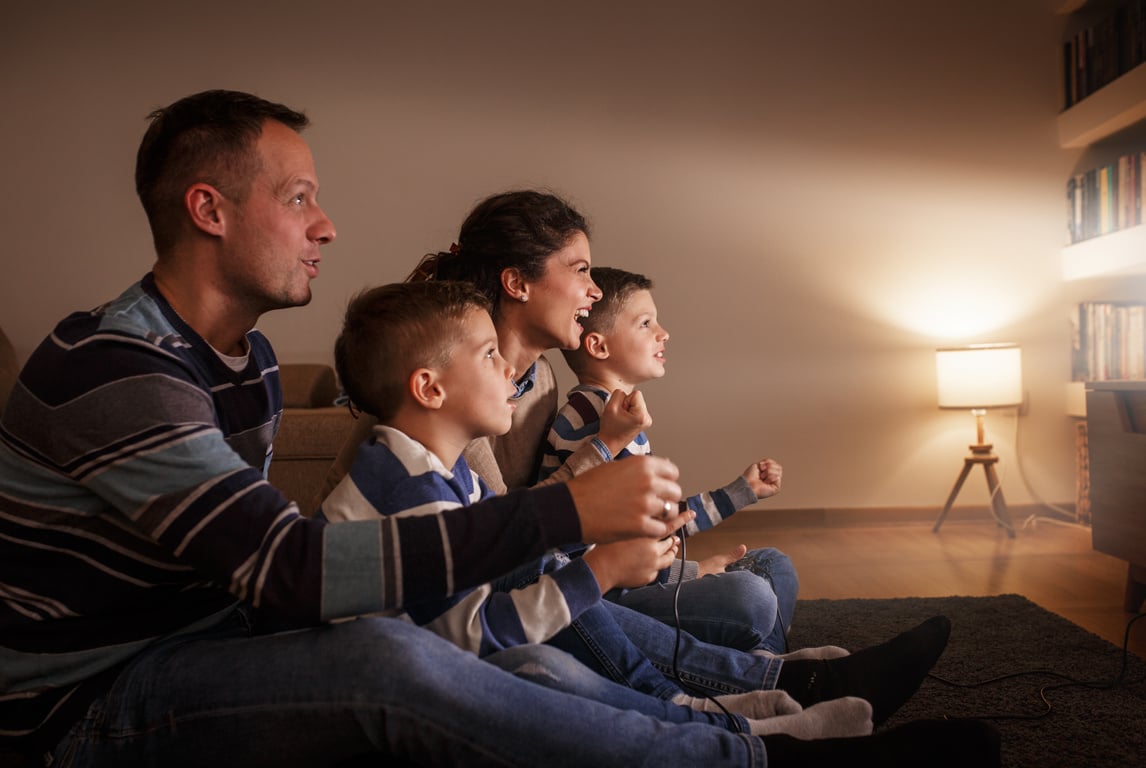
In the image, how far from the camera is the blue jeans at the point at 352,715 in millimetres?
927

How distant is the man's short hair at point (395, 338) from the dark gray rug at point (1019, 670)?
1.03m

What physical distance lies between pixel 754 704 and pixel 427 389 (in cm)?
64

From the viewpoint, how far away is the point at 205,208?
47.1 inches

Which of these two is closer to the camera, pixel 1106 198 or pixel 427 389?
pixel 427 389

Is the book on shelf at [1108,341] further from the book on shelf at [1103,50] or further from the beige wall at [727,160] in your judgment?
the book on shelf at [1103,50]

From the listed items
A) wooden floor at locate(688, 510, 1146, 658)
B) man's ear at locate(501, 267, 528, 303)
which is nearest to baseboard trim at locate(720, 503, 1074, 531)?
wooden floor at locate(688, 510, 1146, 658)

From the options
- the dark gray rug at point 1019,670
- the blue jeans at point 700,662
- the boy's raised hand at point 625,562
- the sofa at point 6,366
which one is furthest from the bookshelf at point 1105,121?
the sofa at point 6,366

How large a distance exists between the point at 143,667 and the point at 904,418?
370 centimetres

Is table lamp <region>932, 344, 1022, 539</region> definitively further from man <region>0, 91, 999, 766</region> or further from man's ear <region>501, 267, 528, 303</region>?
man <region>0, 91, 999, 766</region>

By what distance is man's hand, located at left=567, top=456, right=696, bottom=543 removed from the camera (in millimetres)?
950

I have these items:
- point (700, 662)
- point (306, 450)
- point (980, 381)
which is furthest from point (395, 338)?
point (980, 381)

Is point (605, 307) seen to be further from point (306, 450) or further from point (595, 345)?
point (306, 450)

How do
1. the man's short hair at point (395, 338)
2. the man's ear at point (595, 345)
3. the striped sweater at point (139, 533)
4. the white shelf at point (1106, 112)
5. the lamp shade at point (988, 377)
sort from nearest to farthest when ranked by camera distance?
the striped sweater at point (139, 533) < the man's short hair at point (395, 338) < the man's ear at point (595, 345) < the white shelf at point (1106, 112) < the lamp shade at point (988, 377)

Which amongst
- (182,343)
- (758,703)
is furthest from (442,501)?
(758,703)
